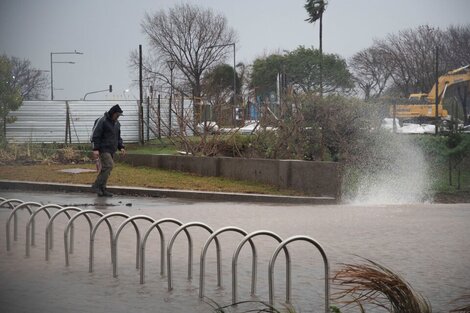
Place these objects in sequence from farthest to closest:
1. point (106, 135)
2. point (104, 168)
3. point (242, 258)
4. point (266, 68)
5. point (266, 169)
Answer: point (266, 169) → point (104, 168) → point (106, 135) → point (266, 68) → point (242, 258)

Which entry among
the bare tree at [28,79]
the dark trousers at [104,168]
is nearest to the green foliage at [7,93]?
the bare tree at [28,79]

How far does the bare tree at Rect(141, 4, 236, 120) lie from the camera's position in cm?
604

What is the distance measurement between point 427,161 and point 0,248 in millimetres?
8865

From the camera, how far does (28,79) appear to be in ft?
22.1

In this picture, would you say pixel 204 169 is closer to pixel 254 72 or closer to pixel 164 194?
pixel 164 194

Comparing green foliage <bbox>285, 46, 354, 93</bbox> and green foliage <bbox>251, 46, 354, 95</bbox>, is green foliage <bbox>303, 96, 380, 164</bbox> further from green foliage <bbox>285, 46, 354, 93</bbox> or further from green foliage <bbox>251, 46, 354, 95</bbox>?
green foliage <bbox>285, 46, 354, 93</bbox>

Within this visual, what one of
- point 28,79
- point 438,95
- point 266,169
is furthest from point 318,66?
point 266,169

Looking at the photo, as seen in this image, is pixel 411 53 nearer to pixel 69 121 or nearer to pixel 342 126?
pixel 69 121

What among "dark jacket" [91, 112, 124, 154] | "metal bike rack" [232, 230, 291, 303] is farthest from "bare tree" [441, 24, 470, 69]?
"dark jacket" [91, 112, 124, 154]

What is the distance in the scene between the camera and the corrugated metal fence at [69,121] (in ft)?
28.8

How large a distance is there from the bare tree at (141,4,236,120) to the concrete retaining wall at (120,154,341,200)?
6.62 meters

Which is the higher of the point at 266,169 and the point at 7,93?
the point at 7,93

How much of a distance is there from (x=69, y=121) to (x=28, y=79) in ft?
9.12

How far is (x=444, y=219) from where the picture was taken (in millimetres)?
9938
